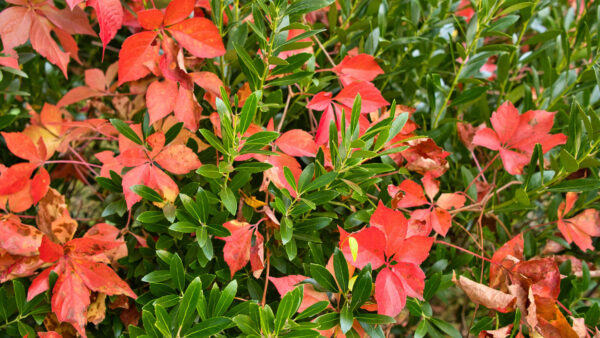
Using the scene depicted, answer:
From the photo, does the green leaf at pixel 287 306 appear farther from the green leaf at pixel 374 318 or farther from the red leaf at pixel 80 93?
the red leaf at pixel 80 93

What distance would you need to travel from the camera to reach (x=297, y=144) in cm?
79

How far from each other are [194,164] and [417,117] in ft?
1.82

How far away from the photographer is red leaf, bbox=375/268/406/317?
695 millimetres

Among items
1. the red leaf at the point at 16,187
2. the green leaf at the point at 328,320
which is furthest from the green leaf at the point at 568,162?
the red leaf at the point at 16,187

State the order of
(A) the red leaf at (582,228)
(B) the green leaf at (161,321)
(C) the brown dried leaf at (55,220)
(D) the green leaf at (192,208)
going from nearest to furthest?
(B) the green leaf at (161,321) < (D) the green leaf at (192,208) < (C) the brown dried leaf at (55,220) < (A) the red leaf at (582,228)

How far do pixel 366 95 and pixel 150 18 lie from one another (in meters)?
0.37

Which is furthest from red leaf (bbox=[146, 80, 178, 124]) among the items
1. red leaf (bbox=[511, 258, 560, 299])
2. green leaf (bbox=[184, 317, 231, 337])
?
red leaf (bbox=[511, 258, 560, 299])

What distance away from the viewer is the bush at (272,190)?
728mm

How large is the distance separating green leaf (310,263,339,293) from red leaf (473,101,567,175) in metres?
0.38

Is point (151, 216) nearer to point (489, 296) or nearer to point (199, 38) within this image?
point (199, 38)

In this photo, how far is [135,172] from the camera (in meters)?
0.78

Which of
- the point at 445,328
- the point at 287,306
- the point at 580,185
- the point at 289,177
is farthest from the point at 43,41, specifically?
the point at 580,185

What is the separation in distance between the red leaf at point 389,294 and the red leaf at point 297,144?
23cm

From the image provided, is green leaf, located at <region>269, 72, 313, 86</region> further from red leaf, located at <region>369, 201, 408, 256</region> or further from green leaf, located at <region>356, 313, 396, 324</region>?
green leaf, located at <region>356, 313, 396, 324</region>
